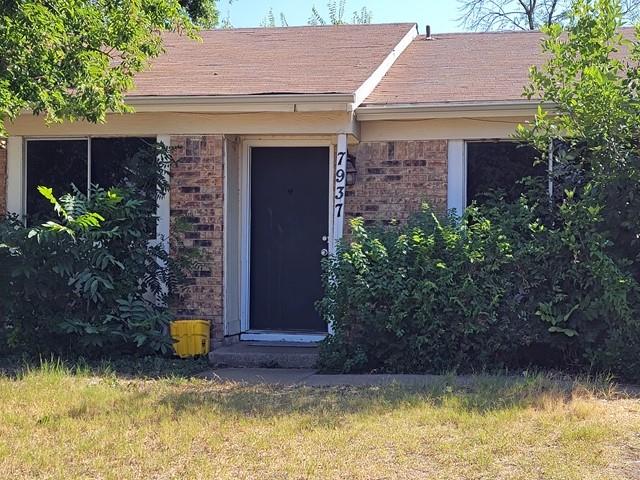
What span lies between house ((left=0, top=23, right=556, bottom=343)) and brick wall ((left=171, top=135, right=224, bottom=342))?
1cm

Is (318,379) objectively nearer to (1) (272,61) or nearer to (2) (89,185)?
(2) (89,185)

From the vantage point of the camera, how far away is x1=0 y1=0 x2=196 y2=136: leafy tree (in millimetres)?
7152

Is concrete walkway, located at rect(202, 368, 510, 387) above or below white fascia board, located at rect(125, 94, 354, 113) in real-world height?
below

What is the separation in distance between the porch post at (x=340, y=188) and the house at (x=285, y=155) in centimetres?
2

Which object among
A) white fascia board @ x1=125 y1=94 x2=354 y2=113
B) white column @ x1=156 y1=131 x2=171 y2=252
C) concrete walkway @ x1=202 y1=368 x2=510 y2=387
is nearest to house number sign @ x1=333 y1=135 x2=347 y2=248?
white fascia board @ x1=125 y1=94 x2=354 y2=113

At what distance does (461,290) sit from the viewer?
819 centimetres

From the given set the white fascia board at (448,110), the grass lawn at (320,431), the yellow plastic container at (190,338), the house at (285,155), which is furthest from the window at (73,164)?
the grass lawn at (320,431)

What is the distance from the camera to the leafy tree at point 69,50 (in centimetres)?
715

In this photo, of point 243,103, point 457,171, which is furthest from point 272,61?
point 457,171

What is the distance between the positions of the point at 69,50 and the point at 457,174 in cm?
431

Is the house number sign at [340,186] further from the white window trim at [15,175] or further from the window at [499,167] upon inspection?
the white window trim at [15,175]

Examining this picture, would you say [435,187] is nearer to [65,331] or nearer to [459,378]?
[459,378]

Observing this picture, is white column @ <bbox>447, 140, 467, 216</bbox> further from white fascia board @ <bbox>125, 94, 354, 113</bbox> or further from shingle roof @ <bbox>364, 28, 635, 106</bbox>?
white fascia board @ <bbox>125, 94, 354, 113</bbox>

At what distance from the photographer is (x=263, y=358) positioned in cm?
914
